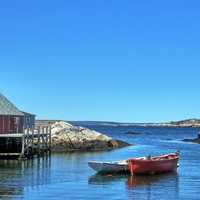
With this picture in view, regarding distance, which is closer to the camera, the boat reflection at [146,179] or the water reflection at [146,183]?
the water reflection at [146,183]

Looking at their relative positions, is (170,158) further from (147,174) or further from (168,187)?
(168,187)

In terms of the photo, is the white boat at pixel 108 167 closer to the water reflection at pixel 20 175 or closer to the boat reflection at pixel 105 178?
the boat reflection at pixel 105 178

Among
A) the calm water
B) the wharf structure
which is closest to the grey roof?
the wharf structure

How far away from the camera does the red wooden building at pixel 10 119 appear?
6431cm

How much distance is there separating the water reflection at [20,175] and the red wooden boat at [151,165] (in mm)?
6512

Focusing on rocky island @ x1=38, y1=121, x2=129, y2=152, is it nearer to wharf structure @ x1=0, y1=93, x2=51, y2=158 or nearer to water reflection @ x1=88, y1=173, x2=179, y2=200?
wharf structure @ x1=0, y1=93, x2=51, y2=158

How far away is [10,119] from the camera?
65.3m

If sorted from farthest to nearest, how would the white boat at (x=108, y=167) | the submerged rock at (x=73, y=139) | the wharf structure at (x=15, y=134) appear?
the submerged rock at (x=73, y=139), the wharf structure at (x=15, y=134), the white boat at (x=108, y=167)

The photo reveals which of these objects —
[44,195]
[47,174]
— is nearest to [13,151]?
→ [47,174]

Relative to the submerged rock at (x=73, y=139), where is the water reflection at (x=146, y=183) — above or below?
below

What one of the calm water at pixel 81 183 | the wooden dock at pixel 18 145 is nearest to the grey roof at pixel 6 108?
the wooden dock at pixel 18 145

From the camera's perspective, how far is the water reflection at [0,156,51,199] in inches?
1601

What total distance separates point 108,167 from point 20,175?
21.8 ft

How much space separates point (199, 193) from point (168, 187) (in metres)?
4.15
